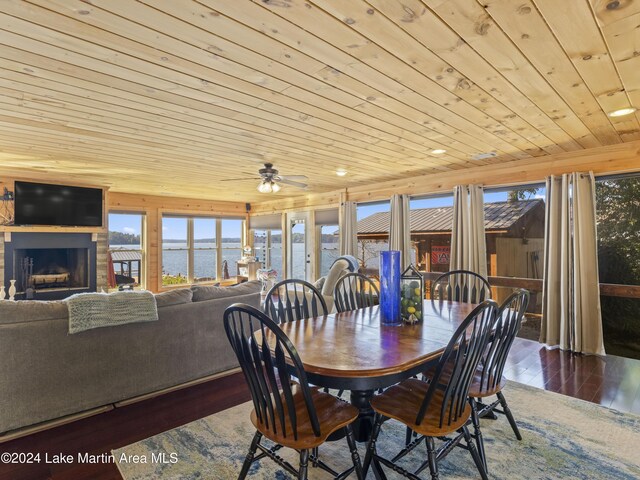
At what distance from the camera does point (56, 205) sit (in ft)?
19.5

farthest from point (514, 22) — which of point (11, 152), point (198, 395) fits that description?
point (11, 152)

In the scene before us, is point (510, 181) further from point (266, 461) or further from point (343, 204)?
point (266, 461)

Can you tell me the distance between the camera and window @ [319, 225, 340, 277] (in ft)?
25.6

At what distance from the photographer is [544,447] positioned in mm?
2297

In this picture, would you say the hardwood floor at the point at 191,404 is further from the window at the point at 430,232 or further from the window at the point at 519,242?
the window at the point at 430,232

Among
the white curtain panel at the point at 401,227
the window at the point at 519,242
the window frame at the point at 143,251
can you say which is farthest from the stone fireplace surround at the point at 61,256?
the window at the point at 519,242

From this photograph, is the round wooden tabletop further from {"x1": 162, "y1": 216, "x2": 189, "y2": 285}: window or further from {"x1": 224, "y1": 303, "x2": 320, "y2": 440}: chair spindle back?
{"x1": 162, "y1": 216, "x2": 189, "y2": 285}: window

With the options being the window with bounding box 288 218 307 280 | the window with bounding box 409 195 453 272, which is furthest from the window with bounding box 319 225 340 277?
the window with bounding box 409 195 453 272

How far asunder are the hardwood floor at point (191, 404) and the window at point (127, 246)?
5.33 meters

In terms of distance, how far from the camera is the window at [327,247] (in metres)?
7.80

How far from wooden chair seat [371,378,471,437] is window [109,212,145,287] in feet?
22.9

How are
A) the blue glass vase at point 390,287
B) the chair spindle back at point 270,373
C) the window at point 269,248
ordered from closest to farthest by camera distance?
1. the chair spindle back at point 270,373
2. the blue glass vase at point 390,287
3. the window at point 269,248

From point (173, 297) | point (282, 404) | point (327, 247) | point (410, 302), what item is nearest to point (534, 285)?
point (410, 302)

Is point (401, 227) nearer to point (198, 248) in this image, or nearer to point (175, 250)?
point (198, 248)
